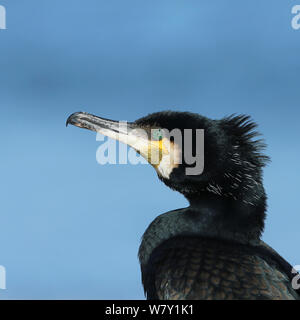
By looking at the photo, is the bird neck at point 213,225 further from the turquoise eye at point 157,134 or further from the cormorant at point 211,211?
the turquoise eye at point 157,134

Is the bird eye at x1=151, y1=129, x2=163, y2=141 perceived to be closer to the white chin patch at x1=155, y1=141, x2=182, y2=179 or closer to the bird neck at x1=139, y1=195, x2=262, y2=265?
the white chin patch at x1=155, y1=141, x2=182, y2=179

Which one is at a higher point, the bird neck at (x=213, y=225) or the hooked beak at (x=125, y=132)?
the hooked beak at (x=125, y=132)

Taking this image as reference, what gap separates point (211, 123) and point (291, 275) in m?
0.86

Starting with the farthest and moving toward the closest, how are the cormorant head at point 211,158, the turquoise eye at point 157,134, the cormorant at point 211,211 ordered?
the turquoise eye at point 157,134 → the cormorant head at point 211,158 → the cormorant at point 211,211

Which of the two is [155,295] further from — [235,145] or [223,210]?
[235,145]

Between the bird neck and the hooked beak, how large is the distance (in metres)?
0.34

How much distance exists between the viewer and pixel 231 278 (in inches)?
139

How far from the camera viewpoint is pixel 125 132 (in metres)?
4.04

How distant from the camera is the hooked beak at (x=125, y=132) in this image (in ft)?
13.1

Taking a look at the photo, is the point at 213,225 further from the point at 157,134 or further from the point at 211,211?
the point at 157,134

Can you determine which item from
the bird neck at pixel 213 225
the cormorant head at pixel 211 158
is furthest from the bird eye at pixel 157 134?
the bird neck at pixel 213 225

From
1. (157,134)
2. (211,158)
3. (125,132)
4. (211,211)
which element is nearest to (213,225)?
(211,211)

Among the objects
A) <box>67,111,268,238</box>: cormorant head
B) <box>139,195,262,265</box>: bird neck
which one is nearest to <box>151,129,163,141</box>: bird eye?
<box>67,111,268,238</box>: cormorant head
